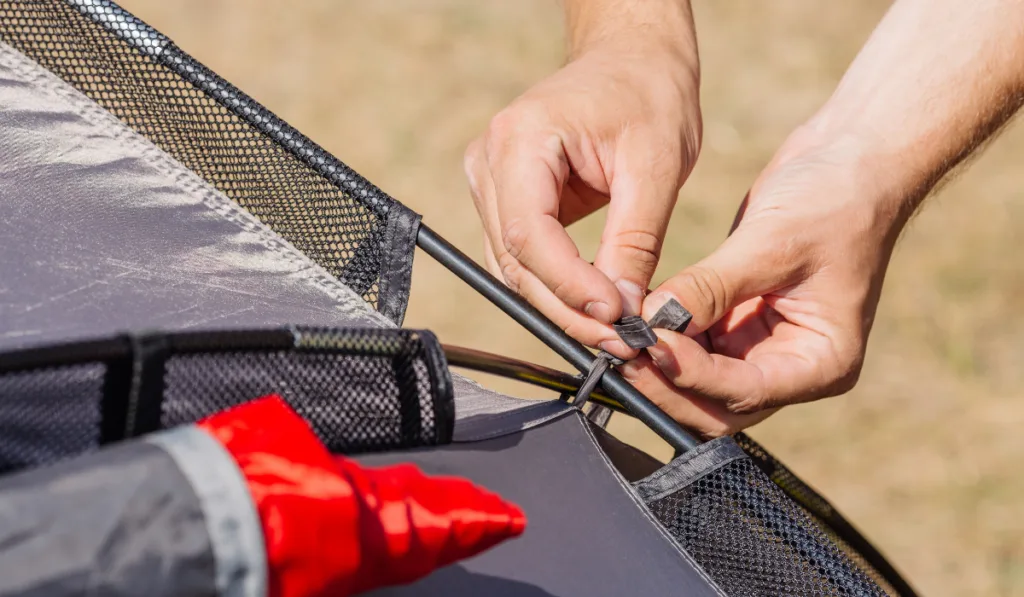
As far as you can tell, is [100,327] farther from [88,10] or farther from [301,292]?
[88,10]

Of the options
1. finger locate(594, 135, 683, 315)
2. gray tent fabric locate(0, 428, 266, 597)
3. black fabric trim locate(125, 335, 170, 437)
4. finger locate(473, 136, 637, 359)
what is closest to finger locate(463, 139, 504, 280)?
finger locate(473, 136, 637, 359)

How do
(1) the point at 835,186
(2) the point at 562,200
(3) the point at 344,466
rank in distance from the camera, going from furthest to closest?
(2) the point at 562,200 → (1) the point at 835,186 → (3) the point at 344,466

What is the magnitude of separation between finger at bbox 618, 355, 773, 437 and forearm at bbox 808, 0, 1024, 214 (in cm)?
39

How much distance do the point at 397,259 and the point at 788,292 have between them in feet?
1.74

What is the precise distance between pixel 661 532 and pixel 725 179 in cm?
234

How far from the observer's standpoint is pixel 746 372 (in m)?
1.16

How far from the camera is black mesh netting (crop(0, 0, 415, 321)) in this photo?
1071mm

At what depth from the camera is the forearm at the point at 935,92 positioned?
1268 millimetres

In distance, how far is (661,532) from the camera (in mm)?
843

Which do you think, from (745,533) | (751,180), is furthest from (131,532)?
(751,180)

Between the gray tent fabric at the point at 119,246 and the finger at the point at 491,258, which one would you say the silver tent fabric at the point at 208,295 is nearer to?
the gray tent fabric at the point at 119,246

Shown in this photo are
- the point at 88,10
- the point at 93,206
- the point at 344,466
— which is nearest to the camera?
the point at 344,466

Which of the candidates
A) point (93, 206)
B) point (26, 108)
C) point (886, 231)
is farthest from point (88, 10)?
point (886, 231)

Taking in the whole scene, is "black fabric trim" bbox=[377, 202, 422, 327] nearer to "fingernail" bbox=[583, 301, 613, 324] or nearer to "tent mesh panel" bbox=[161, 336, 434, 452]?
"fingernail" bbox=[583, 301, 613, 324]
